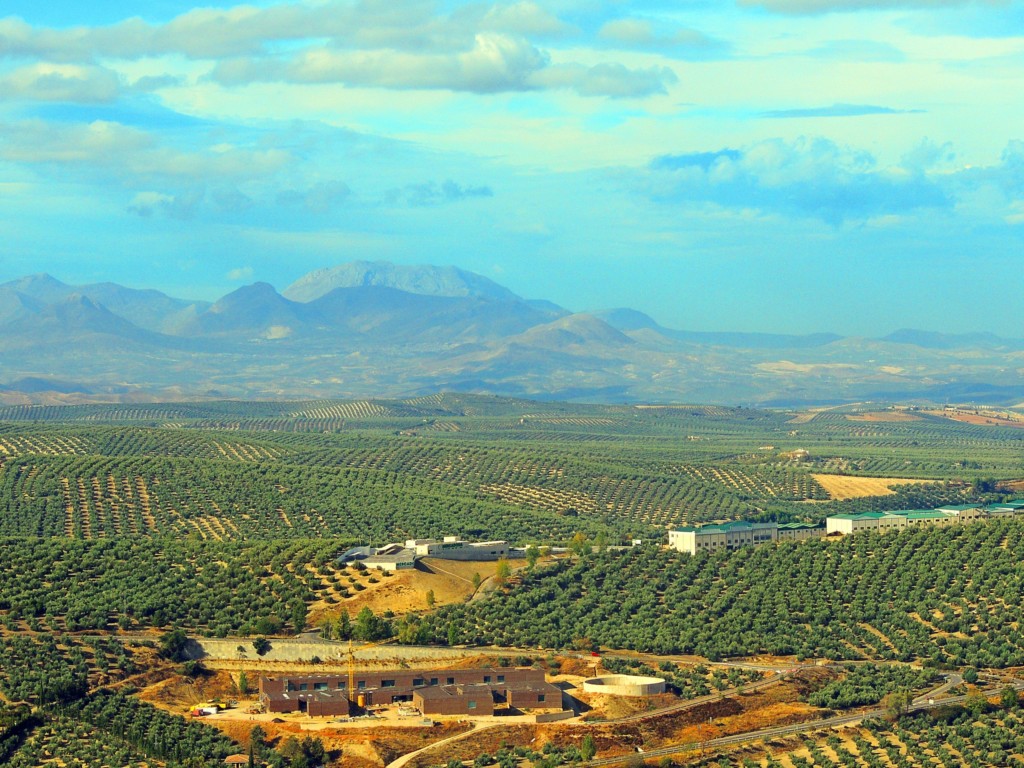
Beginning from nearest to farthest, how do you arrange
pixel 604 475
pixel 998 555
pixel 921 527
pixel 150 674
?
pixel 150 674 < pixel 998 555 < pixel 921 527 < pixel 604 475

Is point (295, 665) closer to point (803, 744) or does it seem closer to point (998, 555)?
point (803, 744)

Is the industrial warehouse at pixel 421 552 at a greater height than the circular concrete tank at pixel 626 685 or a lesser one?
greater

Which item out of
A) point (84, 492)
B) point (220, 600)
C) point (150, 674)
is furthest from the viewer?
point (84, 492)

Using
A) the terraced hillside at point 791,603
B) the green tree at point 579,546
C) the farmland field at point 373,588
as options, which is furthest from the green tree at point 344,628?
the green tree at point 579,546

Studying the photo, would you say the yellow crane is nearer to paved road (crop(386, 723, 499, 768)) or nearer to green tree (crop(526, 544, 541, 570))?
paved road (crop(386, 723, 499, 768))

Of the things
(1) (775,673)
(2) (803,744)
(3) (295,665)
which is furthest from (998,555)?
(3) (295,665)

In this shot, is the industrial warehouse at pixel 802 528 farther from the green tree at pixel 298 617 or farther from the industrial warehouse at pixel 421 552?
the green tree at pixel 298 617

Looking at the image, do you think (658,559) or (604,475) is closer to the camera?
(658,559)
